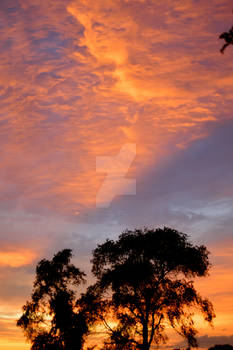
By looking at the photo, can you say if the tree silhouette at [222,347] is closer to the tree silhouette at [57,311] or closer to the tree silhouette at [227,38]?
the tree silhouette at [57,311]

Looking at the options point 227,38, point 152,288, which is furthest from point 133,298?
point 227,38

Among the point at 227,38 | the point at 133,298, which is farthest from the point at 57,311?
the point at 227,38

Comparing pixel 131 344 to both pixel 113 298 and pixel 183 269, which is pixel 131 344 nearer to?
pixel 113 298

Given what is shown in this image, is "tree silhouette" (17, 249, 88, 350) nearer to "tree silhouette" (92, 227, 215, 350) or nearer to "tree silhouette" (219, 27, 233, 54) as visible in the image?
"tree silhouette" (92, 227, 215, 350)

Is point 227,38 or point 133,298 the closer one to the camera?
point 227,38

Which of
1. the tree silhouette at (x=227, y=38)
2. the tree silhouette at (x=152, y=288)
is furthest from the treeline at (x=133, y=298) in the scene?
the tree silhouette at (x=227, y=38)

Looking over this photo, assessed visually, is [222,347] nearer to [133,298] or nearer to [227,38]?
[133,298]

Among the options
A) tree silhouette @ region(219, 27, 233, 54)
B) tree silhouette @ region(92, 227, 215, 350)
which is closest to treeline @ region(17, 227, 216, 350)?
tree silhouette @ region(92, 227, 215, 350)

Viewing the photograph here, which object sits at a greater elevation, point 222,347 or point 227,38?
point 227,38

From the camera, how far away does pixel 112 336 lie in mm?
53000

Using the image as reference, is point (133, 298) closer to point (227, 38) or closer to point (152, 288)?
point (152, 288)

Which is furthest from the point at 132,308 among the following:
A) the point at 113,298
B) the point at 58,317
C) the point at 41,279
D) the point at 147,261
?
the point at 41,279

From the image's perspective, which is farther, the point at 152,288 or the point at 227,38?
the point at 152,288

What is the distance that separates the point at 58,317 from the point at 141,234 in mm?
14795
